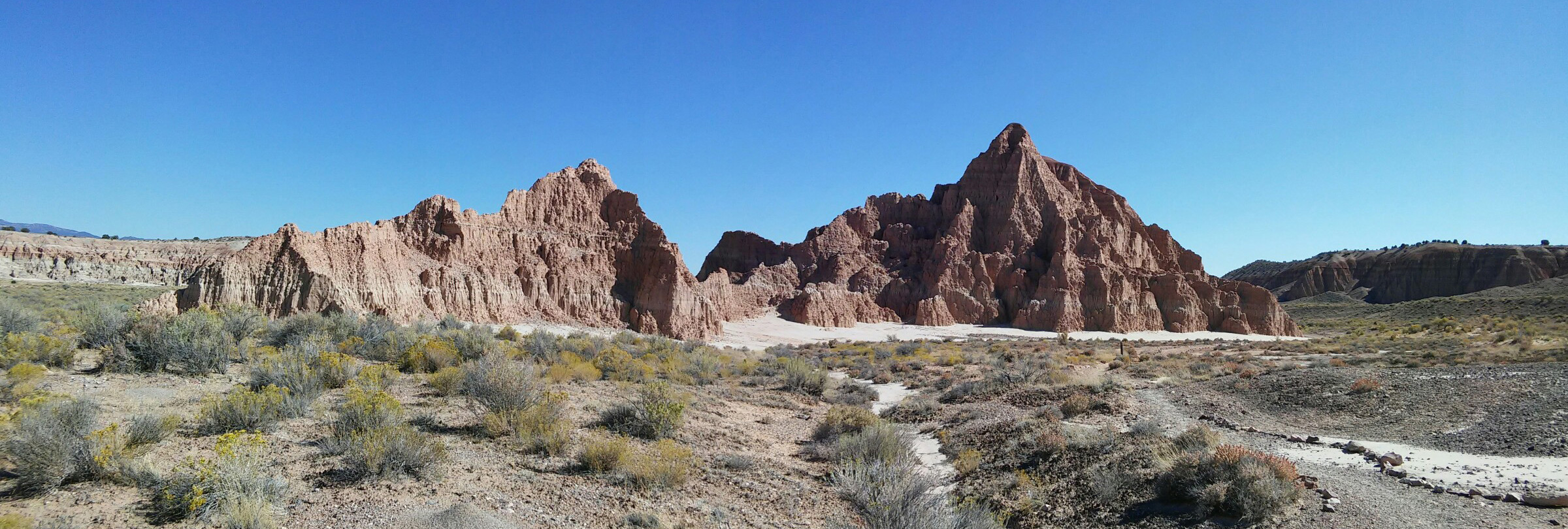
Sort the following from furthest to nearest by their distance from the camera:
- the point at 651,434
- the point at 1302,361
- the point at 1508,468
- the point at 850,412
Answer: the point at 1302,361, the point at 850,412, the point at 651,434, the point at 1508,468

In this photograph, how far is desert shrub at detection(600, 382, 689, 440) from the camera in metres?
11.0

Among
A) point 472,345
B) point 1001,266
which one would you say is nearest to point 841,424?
point 472,345

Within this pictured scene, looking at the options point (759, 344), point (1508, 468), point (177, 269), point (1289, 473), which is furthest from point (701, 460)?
point (177, 269)

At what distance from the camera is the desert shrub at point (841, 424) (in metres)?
12.9

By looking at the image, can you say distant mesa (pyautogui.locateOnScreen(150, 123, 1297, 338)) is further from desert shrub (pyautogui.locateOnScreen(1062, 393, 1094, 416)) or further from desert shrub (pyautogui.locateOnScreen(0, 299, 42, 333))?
desert shrub (pyautogui.locateOnScreen(1062, 393, 1094, 416))

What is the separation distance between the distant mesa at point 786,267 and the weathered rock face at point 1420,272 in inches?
2040

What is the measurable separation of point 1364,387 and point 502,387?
706 inches

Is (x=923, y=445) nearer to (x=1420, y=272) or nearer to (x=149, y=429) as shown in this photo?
(x=149, y=429)

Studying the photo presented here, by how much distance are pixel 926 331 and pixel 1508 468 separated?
50.8 metres

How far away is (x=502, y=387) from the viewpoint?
34.5 feet

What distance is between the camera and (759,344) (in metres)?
45.3

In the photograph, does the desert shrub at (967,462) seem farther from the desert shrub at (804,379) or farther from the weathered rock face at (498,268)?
the weathered rock face at (498,268)

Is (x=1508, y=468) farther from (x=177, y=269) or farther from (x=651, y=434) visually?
(x=177, y=269)

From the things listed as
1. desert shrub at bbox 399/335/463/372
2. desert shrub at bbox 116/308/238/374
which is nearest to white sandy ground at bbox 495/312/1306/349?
desert shrub at bbox 399/335/463/372
